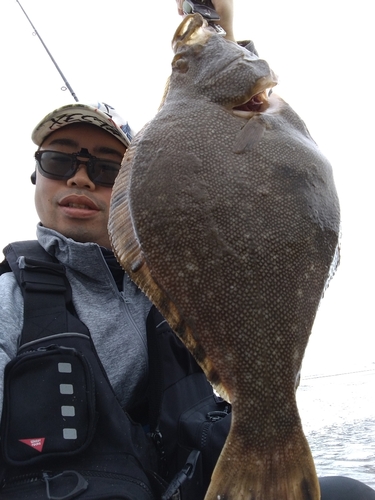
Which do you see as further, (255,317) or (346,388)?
(346,388)

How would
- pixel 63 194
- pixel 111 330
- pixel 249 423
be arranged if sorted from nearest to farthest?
pixel 249 423 < pixel 111 330 < pixel 63 194

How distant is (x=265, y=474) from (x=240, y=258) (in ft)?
1.80

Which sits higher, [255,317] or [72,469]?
[255,317]

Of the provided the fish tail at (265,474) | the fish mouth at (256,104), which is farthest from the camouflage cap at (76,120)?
the fish tail at (265,474)

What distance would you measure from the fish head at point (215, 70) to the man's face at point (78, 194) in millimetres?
938

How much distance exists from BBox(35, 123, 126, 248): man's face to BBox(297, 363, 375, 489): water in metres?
2.84

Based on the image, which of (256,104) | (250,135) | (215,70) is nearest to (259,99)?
(256,104)

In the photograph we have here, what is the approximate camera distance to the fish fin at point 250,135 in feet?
4.54

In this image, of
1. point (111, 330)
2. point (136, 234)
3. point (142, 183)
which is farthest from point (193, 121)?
point (111, 330)

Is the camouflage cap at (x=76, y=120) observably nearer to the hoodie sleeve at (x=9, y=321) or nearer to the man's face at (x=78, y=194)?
the man's face at (x=78, y=194)

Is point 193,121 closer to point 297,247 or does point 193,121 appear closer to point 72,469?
point 297,247

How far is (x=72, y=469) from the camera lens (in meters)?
1.80

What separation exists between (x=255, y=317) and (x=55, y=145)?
1801 mm

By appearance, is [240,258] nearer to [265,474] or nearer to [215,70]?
[265,474]
